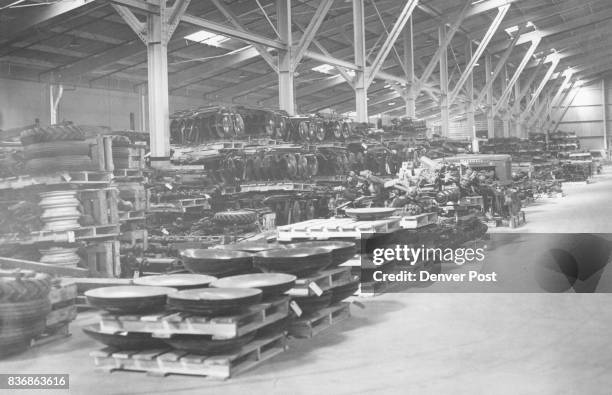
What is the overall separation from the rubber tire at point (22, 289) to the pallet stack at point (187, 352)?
0.63 metres

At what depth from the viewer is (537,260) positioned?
6.62 m

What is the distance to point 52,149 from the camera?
5887 mm

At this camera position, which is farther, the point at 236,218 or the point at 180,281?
the point at 236,218

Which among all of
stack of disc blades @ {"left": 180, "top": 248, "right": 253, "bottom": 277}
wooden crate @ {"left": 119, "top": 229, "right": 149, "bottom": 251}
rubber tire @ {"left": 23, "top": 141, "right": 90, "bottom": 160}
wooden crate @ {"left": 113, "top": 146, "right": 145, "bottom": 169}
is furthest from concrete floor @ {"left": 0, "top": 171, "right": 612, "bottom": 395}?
wooden crate @ {"left": 113, "top": 146, "right": 145, "bottom": 169}

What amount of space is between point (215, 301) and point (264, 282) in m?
0.51

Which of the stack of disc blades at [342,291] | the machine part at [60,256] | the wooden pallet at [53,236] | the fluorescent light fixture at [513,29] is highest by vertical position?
the fluorescent light fixture at [513,29]

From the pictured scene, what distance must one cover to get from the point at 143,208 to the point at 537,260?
169 inches

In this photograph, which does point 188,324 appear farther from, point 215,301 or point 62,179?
point 62,179

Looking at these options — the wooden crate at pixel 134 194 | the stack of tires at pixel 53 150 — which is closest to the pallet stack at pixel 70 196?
the stack of tires at pixel 53 150

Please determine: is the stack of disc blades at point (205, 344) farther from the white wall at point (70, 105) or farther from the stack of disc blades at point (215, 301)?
the white wall at point (70, 105)

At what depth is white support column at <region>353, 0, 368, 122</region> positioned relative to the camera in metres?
14.5

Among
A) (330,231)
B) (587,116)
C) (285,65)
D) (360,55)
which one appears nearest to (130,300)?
(330,231)

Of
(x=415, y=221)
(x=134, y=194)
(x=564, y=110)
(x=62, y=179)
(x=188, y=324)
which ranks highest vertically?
(x=564, y=110)

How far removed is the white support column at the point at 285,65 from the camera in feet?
39.3
